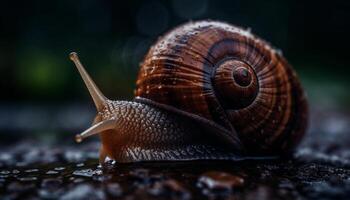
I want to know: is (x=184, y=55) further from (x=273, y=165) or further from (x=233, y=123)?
(x=273, y=165)

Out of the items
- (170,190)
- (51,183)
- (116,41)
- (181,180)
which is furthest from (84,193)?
(116,41)

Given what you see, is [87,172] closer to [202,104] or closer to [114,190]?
[114,190]

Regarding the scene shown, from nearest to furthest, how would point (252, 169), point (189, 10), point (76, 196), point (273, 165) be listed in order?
point (76, 196)
point (252, 169)
point (273, 165)
point (189, 10)

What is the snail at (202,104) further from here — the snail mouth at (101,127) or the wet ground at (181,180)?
the wet ground at (181,180)

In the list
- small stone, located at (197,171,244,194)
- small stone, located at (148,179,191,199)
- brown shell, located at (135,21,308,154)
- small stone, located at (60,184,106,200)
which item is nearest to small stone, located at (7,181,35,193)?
small stone, located at (60,184,106,200)

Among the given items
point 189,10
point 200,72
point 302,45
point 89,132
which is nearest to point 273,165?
point 200,72

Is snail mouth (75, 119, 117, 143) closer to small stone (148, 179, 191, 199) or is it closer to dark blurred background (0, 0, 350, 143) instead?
small stone (148, 179, 191, 199)

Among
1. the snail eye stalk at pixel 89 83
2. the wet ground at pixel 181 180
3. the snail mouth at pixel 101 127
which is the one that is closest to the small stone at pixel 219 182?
the wet ground at pixel 181 180
